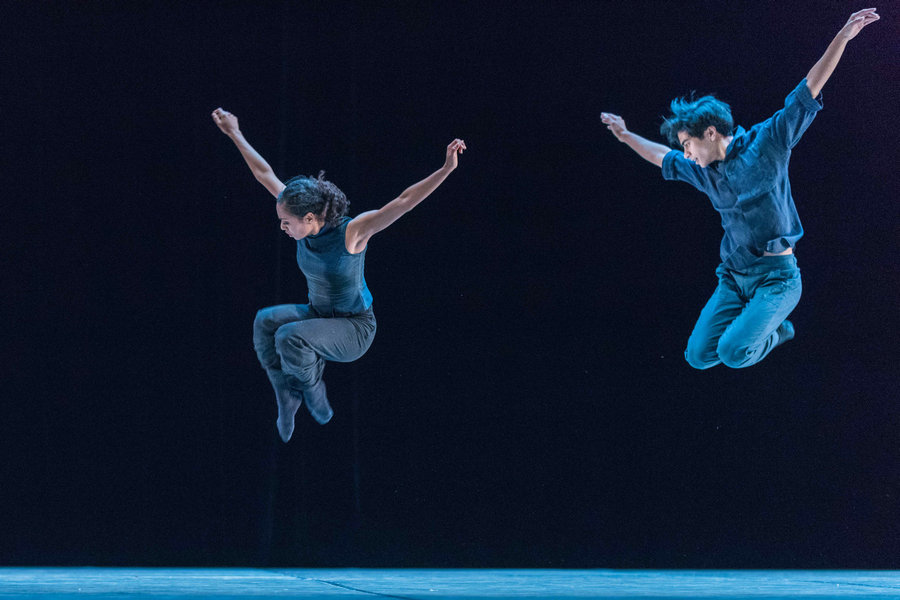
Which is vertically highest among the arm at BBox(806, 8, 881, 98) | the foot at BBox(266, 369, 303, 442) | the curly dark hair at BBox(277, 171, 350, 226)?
the arm at BBox(806, 8, 881, 98)

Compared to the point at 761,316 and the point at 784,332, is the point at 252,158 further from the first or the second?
the point at 784,332

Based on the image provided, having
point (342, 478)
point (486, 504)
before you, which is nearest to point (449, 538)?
point (486, 504)

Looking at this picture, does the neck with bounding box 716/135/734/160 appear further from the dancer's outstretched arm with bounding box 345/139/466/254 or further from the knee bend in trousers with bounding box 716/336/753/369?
the dancer's outstretched arm with bounding box 345/139/466/254

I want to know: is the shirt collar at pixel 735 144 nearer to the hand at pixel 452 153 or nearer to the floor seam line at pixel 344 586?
the hand at pixel 452 153

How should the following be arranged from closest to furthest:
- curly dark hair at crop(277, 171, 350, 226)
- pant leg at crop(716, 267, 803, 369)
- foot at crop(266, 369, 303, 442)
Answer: curly dark hair at crop(277, 171, 350, 226) < pant leg at crop(716, 267, 803, 369) < foot at crop(266, 369, 303, 442)

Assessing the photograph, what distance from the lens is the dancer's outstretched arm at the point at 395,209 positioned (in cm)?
397

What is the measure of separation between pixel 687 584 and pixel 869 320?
1.76 m

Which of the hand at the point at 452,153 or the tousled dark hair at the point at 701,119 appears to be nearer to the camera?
the hand at the point at 452,153

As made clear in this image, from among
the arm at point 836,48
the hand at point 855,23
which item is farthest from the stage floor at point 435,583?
the hand at point 855,23

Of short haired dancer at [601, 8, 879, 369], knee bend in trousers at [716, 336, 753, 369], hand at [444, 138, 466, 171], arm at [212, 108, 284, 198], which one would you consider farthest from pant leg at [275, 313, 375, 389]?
knee bend in trousers at [716, 336, 753, 369]

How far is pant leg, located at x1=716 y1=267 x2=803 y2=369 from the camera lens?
426cm

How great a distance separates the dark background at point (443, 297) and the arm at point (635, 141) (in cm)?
122

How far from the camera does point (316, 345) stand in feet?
13.9

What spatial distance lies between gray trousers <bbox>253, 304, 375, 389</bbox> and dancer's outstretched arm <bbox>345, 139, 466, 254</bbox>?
312mm
